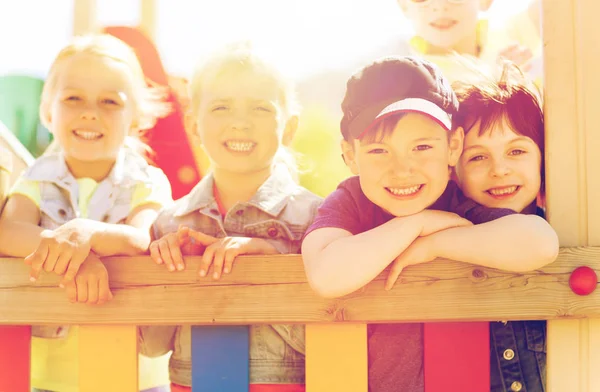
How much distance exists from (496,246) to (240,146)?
25.3 inches

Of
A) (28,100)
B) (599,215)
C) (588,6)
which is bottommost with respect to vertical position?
(599,215)

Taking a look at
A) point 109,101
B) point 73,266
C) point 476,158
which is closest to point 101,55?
point 109,101

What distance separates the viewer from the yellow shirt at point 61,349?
1495 millimetres

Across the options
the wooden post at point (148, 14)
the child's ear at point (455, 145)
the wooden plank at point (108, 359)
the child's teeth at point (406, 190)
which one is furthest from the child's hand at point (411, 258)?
the wooden post at point (148, 14)

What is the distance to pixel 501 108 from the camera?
1.20 m

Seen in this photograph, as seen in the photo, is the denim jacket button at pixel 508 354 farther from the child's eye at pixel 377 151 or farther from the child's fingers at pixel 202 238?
the child's fingers at pixel 202 238

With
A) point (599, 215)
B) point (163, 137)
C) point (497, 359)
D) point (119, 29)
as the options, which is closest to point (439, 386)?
point (497, 359)

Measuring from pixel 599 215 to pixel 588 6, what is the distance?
1.09 feet

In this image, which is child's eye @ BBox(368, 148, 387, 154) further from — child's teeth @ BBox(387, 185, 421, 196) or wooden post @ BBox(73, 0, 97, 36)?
wooden post @ BBox(73, 0, 97, 36)

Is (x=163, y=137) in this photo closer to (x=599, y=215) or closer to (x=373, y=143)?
(x=373, y=143)

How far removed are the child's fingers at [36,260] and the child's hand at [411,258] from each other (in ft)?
1.82

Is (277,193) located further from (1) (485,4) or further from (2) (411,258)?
(1) (485,4)

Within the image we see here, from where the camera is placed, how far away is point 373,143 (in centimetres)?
108

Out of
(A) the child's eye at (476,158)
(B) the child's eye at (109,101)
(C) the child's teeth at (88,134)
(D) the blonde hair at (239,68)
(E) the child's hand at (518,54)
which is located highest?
(E) the child's hand at (518,54)
